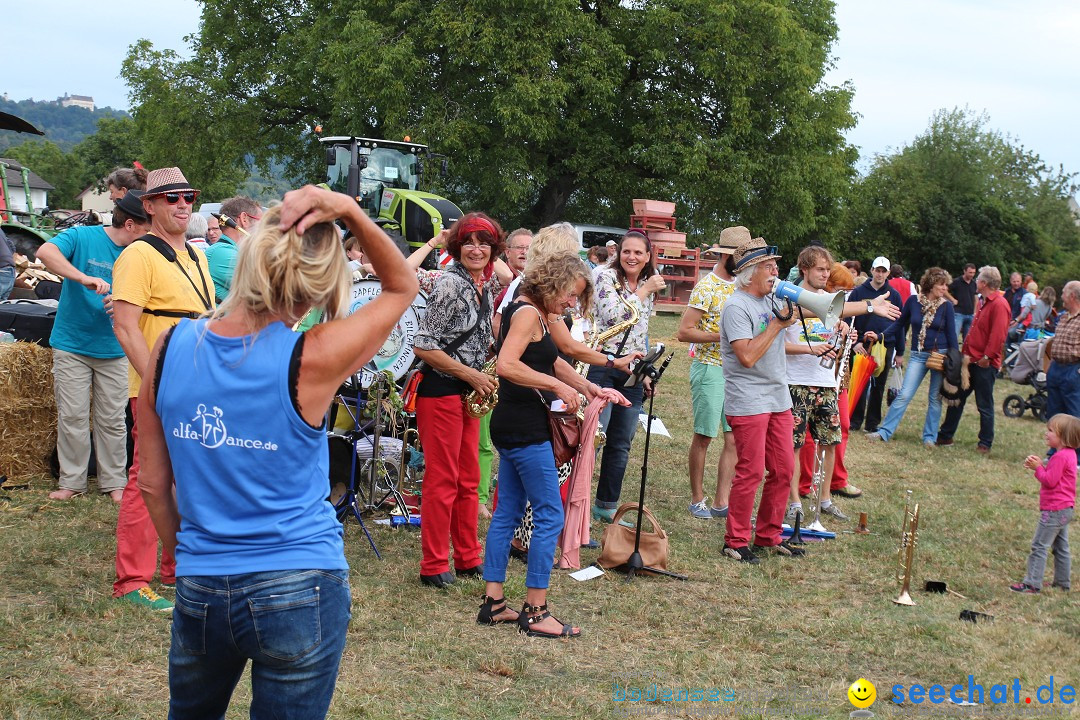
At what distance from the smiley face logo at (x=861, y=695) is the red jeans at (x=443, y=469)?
2325mm

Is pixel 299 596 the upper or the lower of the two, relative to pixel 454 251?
lower

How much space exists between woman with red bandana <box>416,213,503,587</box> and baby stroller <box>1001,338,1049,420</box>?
38.6 feet

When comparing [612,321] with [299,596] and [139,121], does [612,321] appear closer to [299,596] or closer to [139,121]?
[299,596]

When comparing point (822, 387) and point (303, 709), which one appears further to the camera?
point (822, 387)

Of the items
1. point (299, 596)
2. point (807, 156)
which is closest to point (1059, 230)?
point (807, 156)

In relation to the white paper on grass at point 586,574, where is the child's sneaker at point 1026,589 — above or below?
above

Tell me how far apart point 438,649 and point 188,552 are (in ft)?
8.88

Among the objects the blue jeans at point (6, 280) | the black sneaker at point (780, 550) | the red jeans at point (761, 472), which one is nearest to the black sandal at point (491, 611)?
the red jeans at point (761, 472)

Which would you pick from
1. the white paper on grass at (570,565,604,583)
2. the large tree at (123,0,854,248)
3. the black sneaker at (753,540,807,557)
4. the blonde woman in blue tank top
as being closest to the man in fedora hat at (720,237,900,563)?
the black sneaker at (753,540,807,557)

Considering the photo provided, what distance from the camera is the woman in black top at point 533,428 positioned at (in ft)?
15.8

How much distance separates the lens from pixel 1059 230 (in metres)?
44.8

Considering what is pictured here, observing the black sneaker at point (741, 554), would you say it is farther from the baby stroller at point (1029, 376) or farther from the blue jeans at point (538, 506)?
the baby stroller at point (1029, 376)

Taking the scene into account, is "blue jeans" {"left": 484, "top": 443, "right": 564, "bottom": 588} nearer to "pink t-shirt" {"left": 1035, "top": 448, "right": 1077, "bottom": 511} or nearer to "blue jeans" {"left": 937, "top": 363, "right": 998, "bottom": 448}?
"pink t-shirt" {"left": 1035, "top": 448, "right": 1077, "bottom": 511}

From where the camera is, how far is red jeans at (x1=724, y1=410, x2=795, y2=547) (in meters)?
6.28
